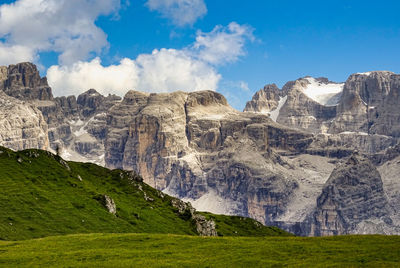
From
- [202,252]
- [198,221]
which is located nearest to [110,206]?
[198,221]

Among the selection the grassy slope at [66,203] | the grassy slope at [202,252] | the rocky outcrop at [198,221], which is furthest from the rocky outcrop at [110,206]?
the grassy slope at [202,252]

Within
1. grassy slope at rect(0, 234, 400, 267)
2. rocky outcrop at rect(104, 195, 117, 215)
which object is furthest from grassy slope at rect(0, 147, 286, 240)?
grassy slope at rect(0, 234, 400, 267)

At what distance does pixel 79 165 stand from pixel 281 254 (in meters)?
119

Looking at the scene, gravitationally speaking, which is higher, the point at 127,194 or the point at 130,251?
the point at 127,194

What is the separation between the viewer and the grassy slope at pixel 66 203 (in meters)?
106

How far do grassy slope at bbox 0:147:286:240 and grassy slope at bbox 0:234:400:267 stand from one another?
20.5 m

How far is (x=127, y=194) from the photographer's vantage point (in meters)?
159

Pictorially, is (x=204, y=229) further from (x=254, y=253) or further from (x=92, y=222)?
(x=254, y=253)

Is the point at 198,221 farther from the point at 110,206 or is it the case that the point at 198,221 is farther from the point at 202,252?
the point at 202,252

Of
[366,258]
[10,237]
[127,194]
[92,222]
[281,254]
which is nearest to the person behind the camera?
[366,258]

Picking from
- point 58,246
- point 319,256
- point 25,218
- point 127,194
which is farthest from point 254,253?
point 127,194

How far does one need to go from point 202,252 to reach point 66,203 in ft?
193

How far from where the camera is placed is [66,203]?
121 metres

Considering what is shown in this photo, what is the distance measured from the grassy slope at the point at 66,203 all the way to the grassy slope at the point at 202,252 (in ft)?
67.2
